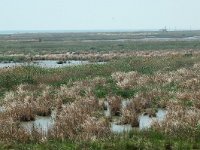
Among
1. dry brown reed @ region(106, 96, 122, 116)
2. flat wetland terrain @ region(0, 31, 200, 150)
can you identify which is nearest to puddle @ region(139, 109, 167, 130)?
flat wetland terrain @ region(0, 31, 200, 150)

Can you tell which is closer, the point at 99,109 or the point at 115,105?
the point at 115,105

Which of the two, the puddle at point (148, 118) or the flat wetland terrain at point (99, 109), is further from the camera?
the puddle at point (148, 118)

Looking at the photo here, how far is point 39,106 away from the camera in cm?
2095

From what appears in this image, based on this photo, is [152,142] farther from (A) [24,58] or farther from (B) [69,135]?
(A) [24,58]

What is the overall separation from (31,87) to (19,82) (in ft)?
7.24

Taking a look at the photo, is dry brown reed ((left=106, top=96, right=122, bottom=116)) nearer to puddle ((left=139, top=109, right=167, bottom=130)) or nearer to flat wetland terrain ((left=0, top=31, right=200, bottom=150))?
flat wetland terrain ((left=0, top=31, right=200, bottom=150))

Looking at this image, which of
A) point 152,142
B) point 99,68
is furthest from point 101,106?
point 99,68

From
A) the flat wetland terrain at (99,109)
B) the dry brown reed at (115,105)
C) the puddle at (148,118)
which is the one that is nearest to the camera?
the flat wetland terrain at (99,109)

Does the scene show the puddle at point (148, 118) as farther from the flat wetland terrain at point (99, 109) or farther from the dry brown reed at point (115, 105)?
the dry brown reed at point (115, 105)

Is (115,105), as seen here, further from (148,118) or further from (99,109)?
(148,118)

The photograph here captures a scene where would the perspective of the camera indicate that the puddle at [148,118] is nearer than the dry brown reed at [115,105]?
Yes

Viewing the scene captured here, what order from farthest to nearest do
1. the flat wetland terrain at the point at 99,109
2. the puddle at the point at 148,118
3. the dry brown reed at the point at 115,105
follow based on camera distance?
1. the dry brown reed at the point at 115,105
2. the puddle at the point at 148,118
3. the flat wetland terrain at the point at 99,109

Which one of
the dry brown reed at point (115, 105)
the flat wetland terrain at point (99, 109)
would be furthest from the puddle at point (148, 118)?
the dry brown reed at point (115, 105)

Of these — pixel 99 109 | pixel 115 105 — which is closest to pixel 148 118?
pixel 115 105
